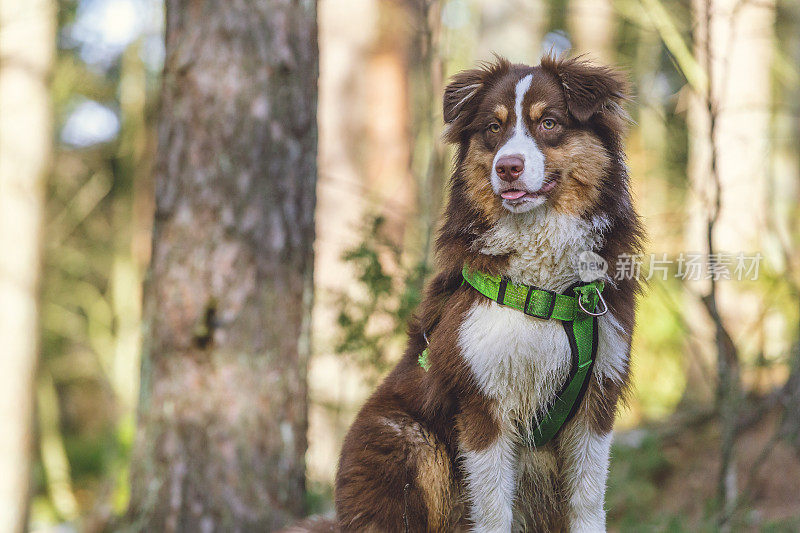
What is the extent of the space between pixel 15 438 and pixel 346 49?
623cm

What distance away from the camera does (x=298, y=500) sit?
3996mm

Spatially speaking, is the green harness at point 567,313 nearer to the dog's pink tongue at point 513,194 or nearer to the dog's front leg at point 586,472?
the dog's front leg at point 586,472

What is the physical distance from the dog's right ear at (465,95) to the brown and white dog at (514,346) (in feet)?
0.21

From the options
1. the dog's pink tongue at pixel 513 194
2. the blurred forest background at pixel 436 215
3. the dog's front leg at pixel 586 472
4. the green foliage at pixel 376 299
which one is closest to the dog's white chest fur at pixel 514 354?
the dog's front leg at pixel 586 472

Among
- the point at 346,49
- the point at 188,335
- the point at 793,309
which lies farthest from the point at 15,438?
the point at 793,309

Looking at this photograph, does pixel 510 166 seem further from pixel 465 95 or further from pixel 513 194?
pixel 465 95

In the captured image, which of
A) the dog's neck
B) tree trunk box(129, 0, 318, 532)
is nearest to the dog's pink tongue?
the dog's neck

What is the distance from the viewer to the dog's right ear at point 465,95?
10.5 ft

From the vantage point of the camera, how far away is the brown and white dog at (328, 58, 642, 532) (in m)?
2.85

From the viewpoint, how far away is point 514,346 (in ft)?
9.18

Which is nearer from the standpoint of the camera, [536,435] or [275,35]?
[536,435]

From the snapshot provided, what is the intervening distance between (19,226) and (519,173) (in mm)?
6448

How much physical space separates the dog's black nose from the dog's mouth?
0.19ft

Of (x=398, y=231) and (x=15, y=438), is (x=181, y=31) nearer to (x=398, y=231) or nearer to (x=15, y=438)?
(x=398, y=231)
